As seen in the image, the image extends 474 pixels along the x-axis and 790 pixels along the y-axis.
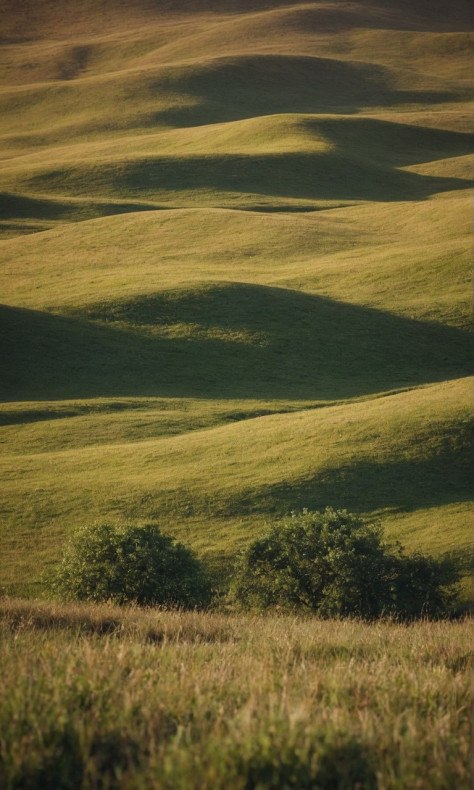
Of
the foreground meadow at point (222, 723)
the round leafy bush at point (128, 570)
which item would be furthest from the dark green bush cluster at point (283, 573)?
the foreground meadow at point (222, 723)

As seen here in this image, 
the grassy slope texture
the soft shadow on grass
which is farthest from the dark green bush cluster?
the soft shadow on grass

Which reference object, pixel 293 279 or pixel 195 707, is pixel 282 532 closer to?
pixel 195 707

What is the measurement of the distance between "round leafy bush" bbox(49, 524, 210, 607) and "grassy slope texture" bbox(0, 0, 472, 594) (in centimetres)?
541

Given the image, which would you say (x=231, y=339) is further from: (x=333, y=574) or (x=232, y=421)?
(x=333, y=574)

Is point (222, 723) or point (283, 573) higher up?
point (222, 723)

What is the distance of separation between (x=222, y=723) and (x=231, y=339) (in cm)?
5003

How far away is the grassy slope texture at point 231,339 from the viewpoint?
30531mm

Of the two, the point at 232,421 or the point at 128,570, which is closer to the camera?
the point at 128,570

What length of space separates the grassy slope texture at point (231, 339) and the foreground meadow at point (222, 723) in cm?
1952

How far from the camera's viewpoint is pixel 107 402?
145ft

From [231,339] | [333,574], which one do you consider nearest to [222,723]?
[333,574]

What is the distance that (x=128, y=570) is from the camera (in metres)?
19.2

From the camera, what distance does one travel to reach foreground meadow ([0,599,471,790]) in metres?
4.48

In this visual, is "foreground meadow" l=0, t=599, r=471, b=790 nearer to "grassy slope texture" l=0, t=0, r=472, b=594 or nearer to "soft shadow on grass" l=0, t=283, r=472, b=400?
"grassy slope texture" l=0, t=0, r=472, b=594
